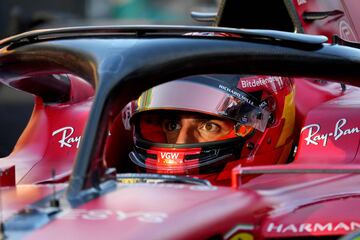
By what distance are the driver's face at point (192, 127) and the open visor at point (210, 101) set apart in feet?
0.22

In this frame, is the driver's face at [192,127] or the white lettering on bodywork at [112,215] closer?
the white lettering on bodywork at [112,215]

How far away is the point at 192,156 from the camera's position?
3.57 meters

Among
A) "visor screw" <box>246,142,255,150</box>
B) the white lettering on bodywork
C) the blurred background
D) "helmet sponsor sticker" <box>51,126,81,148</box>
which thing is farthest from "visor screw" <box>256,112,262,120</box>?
the blurred background

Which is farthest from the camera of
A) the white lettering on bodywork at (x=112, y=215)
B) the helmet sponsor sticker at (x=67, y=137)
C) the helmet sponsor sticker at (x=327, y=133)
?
the helmet sponsor sticker at (x=67, y=137)

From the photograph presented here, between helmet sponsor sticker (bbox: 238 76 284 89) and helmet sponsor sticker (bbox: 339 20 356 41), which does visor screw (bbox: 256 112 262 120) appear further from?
helmet sponsor sticker (bbox: 339 20 356 41)

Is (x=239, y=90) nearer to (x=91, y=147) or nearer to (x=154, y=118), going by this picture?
(x=154, y=118)

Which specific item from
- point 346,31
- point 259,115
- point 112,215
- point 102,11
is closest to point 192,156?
point 259,115

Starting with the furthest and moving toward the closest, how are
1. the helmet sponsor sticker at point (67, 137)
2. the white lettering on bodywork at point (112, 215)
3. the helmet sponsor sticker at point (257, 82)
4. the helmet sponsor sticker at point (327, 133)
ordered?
the helmet sponsor sticker at point (67, 137) < the helmet sponsor sticker at point (257, 82) < the helmet sponsor sticker at point (327, 133) < the white lettering on bodywork at point (112, 215)

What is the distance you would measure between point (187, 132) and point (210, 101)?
17cm

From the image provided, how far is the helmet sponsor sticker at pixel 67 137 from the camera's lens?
13.0 ft

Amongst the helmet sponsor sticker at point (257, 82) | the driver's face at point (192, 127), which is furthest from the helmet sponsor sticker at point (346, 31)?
the driver's face at point (192, 127)

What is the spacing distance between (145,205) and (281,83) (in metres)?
1.35

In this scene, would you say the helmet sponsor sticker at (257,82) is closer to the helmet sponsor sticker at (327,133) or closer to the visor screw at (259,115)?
the visor screw at (259,115)

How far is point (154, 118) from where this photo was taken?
3.77m
